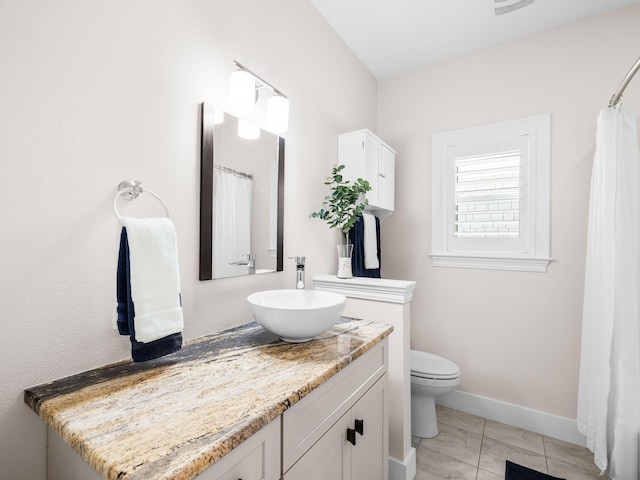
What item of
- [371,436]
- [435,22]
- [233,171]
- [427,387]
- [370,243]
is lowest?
[427,387]

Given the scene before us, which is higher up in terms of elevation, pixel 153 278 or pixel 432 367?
pixel 153 278

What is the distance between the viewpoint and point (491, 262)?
2.31 m

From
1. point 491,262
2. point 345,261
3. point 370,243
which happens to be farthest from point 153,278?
point 491,262

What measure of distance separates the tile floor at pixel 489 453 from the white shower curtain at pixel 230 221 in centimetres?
154

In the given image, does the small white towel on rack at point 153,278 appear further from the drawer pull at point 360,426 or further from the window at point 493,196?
the window at point 493,196

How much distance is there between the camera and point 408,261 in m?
2.64

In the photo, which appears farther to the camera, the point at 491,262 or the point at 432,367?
the point at 491,262

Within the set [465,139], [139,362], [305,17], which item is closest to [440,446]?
[139,362]

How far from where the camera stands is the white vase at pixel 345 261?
6.33 ft

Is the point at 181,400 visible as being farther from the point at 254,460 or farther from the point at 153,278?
the point at 153,278

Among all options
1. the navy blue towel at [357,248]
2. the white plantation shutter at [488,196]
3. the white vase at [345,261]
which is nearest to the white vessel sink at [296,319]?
the white vase at [345,261]

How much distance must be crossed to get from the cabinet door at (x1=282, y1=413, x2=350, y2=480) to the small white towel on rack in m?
0.51

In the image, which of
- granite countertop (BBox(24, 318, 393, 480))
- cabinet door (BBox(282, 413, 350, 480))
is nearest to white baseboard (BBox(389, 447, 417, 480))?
cabinet door (BBox(282, 413, 350, 480))

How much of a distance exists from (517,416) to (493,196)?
5.02 feet
